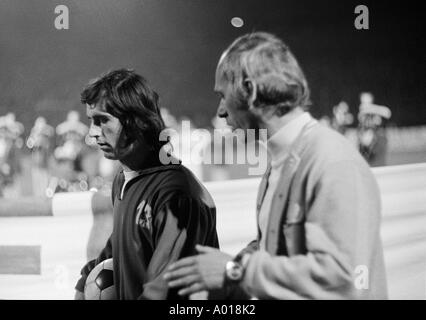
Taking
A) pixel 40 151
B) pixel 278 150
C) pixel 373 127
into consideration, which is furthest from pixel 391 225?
pixel 40 151

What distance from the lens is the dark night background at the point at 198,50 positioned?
2.35 m

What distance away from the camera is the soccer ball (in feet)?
7.47

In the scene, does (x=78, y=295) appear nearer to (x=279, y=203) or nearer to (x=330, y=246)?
(x=279, y=203)

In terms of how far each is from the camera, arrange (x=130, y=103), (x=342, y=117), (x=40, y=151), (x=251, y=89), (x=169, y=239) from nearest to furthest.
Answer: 1. (x=251, y=89)
2. (x=169, y=239)
3. (x=130, y=103)
4. (x=342, y=117)
5. (x=40, y=151)

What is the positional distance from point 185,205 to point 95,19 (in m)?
0.99

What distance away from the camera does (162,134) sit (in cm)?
229

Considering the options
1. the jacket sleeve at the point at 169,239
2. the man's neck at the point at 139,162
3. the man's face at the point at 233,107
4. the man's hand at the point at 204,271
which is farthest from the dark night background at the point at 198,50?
the man's hand at the point at 204,271

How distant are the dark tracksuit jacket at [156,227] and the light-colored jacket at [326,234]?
61cm

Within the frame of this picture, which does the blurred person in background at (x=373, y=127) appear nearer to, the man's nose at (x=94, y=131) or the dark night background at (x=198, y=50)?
the dark night background at (x=198, y=50)

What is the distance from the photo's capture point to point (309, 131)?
5.30ft

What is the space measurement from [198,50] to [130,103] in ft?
1.31

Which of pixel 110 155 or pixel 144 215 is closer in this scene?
pixel 144 215

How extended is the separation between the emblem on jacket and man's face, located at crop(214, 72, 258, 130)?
1.88ft

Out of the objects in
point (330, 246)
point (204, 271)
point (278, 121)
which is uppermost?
point (278, 121)
